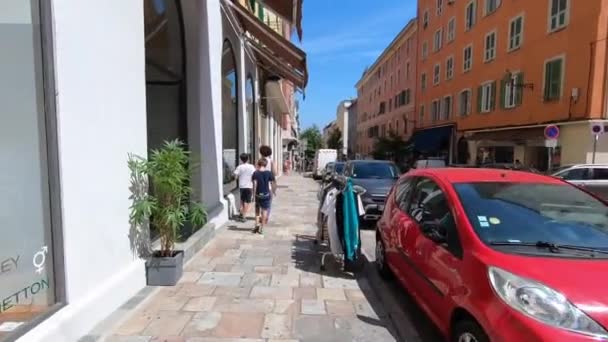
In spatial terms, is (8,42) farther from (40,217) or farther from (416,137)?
(416,137)

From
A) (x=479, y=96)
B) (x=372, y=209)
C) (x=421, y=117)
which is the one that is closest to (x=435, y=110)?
(x=421, y=117)

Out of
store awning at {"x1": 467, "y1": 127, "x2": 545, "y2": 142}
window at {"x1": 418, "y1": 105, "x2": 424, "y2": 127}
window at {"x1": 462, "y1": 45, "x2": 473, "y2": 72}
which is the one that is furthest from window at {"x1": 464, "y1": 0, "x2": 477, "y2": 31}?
window at {"x1": 418, "y1": 105, "x2": 424, "y2": 127}

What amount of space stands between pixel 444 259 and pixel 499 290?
774 millimetres

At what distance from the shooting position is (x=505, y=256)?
9.85 feet

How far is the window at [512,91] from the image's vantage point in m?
22.1

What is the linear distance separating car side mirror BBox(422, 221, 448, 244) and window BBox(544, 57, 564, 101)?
18674 mm

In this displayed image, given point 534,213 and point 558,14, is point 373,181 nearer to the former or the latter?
point 534,213

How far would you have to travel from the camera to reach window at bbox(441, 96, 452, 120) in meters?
31.3

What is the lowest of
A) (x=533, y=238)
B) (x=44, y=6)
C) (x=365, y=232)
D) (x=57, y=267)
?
(x=365, y=232)

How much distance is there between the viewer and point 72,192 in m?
3.53

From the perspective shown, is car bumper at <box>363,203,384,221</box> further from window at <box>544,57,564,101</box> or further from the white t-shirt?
window at <box>544,57,564,101</box>

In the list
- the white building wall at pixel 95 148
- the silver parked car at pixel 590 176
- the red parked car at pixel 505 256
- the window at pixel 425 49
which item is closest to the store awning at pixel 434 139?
the window at pixel 425 49

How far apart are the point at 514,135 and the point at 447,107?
10.8 metres

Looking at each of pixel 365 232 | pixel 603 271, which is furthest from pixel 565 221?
pixel 365 232
